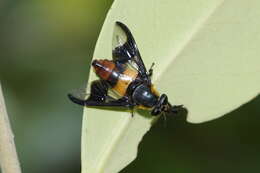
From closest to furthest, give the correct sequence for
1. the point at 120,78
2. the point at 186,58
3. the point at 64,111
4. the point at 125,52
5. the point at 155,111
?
the point at 186,58
the point at 155,111
the point at 125,52
the point at 120,78
the point at 64,111

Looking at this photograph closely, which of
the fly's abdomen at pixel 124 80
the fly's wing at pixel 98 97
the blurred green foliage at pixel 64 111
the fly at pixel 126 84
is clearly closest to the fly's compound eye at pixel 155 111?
the fly at pixel 126 84

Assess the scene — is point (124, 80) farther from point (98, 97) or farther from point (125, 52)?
point (98, 97)

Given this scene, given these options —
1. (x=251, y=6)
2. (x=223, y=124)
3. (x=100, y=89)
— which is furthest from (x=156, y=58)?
(x=223, y=124)

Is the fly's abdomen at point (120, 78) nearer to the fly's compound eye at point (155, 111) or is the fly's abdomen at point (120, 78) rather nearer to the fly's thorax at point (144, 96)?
the fly's thorax at point (144, 96)

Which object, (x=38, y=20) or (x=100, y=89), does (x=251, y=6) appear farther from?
(x=38, y=20)

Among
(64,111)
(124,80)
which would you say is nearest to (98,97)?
(124,80)

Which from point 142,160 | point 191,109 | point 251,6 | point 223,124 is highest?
point 251,6
